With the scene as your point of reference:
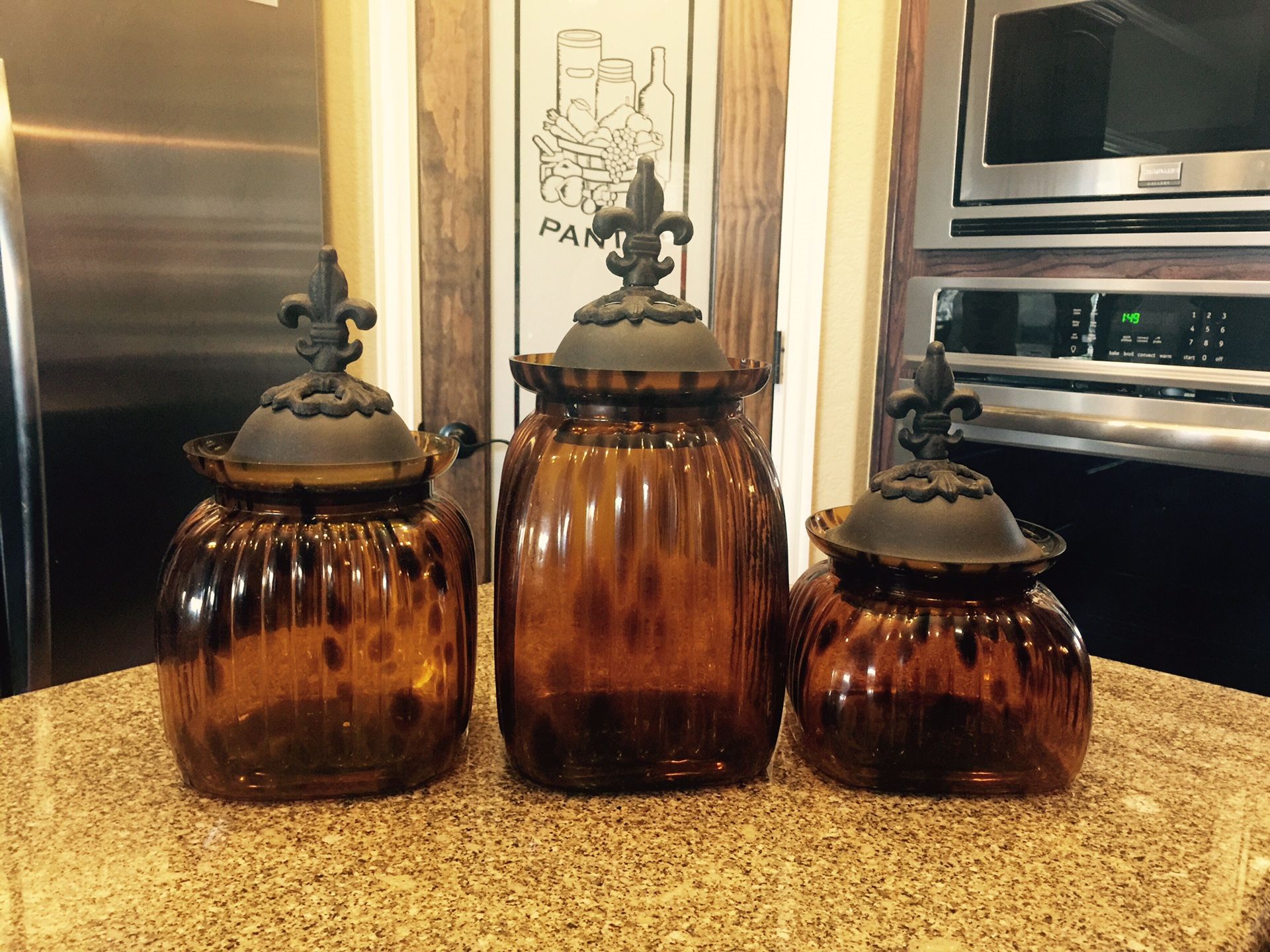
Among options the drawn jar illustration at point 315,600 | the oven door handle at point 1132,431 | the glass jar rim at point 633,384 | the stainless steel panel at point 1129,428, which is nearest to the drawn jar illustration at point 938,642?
the glass jar rim at point 633,384

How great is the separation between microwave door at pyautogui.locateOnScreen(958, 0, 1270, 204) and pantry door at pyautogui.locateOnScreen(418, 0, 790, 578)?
406 mm

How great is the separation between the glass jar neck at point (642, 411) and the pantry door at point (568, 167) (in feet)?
4.28

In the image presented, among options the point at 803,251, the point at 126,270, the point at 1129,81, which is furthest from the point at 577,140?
the point at 1129,81

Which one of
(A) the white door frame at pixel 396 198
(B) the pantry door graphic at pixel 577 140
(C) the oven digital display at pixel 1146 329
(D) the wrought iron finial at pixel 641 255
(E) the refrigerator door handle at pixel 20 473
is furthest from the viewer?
(B) the pantry door graphic at pixel 577 140

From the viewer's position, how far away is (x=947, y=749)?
1.79ft

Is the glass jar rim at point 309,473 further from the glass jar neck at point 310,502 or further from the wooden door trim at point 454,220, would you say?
the wooden door trim at point 454,220

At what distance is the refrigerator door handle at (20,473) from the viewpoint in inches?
54.1

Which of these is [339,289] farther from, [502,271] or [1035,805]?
[502,271]

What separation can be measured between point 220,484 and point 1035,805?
1.63ft

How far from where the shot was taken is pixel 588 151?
6.19 feet

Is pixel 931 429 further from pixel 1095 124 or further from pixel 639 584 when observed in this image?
pixel 1095 124

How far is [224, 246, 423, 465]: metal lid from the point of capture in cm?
51

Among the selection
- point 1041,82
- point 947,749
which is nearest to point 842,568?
point 947,749

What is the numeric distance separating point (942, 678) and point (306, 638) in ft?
1.14
